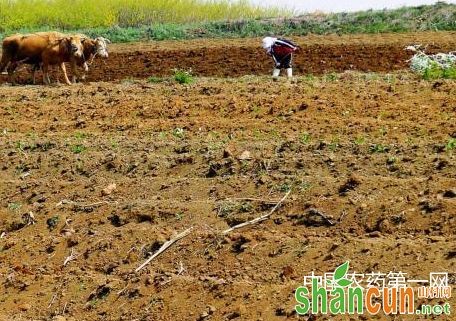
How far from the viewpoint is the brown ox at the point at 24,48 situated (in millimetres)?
17516

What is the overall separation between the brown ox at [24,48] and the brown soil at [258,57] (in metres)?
0.60

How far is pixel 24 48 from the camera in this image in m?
17.8

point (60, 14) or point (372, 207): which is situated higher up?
point (372, 207)

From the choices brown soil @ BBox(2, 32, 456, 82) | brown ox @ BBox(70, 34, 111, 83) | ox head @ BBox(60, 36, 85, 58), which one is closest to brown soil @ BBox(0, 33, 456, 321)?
ox head @ BBox(60, 36, 85, 58)

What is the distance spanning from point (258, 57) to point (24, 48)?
4966 millimetres

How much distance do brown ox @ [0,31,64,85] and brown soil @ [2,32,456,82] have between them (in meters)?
0.60

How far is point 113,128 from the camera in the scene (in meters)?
11.0

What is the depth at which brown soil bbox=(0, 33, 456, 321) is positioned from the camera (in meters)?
7.23

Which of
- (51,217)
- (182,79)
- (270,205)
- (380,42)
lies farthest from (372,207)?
(380,42)

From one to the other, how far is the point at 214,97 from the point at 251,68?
5.96m

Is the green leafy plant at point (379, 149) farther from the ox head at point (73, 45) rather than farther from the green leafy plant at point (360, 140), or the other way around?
the ox head at point (73, 45)

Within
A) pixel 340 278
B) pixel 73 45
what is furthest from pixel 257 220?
pixel 73 45

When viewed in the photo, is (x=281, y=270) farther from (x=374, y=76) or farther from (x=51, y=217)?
(x=374, y=76)

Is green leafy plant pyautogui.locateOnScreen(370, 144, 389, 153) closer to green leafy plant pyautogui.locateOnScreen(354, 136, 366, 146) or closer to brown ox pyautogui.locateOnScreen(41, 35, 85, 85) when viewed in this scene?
green leafy plant pyautogui.locateOnScreen(354, 136, 366, 146)
